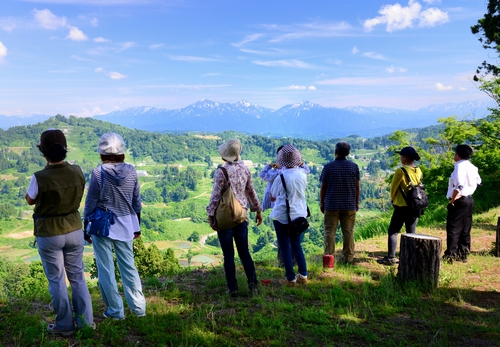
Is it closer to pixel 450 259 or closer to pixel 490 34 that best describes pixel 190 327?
pixel 450 259

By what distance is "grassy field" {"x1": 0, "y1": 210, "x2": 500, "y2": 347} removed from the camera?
3416 millimetres

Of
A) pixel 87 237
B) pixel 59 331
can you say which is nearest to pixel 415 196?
pixel 87 237

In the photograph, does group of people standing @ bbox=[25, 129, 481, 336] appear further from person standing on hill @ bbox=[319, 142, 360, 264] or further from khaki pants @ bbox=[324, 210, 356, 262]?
khaki pants @ bbox=[324, 210, 356, 262]

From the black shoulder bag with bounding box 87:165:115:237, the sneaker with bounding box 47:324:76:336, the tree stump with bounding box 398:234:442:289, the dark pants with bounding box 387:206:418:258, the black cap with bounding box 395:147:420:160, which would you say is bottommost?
the sneaker with bounding box 47:324:76:336

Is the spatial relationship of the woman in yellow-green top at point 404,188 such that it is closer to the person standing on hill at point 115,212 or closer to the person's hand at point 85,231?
the person standing on hill at point 115,212

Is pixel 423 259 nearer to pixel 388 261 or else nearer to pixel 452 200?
pixel 388 261

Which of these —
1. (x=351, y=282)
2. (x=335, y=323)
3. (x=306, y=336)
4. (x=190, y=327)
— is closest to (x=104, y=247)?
(x=190, y=327)

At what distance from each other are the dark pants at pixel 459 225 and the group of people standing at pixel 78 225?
16.5 feet

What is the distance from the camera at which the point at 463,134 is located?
16.9 metres

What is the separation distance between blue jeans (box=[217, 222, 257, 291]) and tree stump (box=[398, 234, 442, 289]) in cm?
208

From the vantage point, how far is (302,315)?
4.00 meters

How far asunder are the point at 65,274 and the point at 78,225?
18.2 inches

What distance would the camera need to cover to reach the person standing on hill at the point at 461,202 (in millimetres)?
5930

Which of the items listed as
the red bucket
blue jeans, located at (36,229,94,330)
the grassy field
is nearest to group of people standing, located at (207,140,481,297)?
the red bucket
